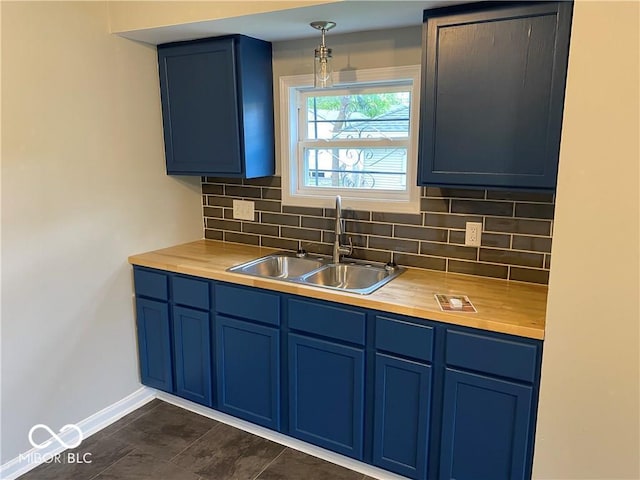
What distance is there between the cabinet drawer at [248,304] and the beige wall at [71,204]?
2.19 feet

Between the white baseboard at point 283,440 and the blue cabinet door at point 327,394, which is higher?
the blue cabinet door at point 327,394

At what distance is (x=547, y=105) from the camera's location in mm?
1818

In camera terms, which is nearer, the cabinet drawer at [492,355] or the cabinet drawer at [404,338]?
the cabinet drawer at [492,355]

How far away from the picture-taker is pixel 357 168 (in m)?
2.68

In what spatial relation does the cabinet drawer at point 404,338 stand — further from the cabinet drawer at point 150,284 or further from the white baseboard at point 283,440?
the cabinet drawer at point 150,284

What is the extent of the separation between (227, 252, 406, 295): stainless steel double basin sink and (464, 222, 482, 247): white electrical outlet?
35 centimetres

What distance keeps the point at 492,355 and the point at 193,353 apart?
155 cm

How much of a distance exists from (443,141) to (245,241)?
4.81ft

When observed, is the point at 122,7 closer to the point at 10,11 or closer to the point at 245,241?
the point at 10,11

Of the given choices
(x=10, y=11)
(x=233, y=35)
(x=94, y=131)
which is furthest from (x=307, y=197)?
(x=10, y=11)

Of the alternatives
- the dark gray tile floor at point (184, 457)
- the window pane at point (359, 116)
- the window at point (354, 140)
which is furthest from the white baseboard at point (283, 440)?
the window pane at point (359, 116)

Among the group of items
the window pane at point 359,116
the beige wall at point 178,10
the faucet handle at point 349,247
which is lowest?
the faucet handle at point 349,247

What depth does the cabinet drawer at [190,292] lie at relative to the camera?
2469 mm

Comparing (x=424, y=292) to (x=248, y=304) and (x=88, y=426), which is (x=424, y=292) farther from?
(x=88, y=426)
